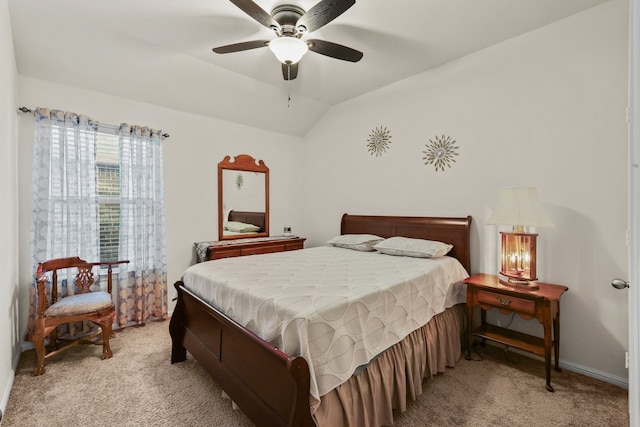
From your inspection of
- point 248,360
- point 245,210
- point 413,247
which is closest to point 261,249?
point 245,210

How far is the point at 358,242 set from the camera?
360 centimetres

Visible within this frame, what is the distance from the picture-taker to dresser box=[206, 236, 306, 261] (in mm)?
3725

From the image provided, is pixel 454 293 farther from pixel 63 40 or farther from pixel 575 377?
pixel 63 40

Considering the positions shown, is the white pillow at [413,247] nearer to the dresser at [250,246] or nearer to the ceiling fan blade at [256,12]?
the dresser at [250,246]

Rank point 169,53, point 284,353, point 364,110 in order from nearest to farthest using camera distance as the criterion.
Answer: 1. point 284,353
2. point 169,53
3. point 364,110

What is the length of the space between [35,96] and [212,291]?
8.70ft

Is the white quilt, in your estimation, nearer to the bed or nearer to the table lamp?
the table lamp

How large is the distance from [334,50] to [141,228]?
109 inches

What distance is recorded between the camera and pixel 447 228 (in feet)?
10.6

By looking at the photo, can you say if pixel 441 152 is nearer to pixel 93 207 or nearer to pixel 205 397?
pixel 205 397

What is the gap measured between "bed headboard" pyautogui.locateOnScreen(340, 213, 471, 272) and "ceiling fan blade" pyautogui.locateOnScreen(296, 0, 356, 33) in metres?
2.25

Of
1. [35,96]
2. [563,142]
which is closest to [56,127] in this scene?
[35,96]

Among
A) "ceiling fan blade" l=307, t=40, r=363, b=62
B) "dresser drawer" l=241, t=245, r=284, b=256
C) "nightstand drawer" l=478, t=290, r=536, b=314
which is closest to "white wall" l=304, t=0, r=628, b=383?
"nightstand drawer" l=478, t=290, r=536, b=314

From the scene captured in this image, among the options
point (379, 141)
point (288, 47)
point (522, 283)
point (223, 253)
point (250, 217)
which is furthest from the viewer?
point (250, 217)
